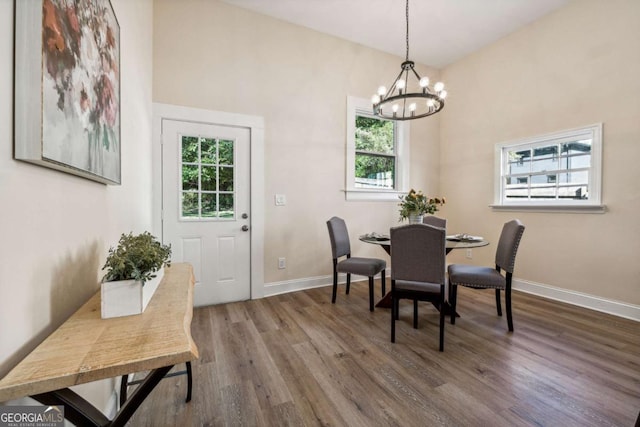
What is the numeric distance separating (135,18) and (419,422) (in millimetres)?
3175

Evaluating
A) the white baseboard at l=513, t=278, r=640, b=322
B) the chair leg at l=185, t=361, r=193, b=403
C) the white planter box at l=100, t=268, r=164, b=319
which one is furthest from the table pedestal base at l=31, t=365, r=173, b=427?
the white baseboard at l=513, t=278, r=640, b=322

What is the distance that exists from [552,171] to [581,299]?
1.46 metres

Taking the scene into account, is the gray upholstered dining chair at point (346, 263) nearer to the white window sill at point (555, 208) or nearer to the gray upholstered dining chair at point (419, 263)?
the gray upholstered dining chair at point (419, 263)

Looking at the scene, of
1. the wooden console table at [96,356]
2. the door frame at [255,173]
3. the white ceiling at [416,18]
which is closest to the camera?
the wooden console table at [96,356]

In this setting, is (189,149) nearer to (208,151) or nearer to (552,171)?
(208,151)

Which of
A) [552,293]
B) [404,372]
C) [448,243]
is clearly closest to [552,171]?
[552,293]

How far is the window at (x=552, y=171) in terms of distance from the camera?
2.93 meters

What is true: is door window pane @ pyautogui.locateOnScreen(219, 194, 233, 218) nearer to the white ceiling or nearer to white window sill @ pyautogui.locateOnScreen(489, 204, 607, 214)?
the white ceiling

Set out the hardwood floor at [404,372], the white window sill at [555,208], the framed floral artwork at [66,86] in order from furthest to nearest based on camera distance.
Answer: the white window sill at [555,208] → the hardwood floor at [404,372] → the framed floral artwork at [66,86]

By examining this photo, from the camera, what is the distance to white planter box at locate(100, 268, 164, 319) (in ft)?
3.06

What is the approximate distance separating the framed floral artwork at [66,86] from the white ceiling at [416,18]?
8.08 ft

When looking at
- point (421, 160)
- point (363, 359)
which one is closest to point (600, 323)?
point (363, 359)

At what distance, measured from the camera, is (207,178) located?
302cm

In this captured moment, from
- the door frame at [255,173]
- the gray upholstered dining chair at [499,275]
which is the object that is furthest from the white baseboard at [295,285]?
the gray upholstered dining chair at [499,275]
